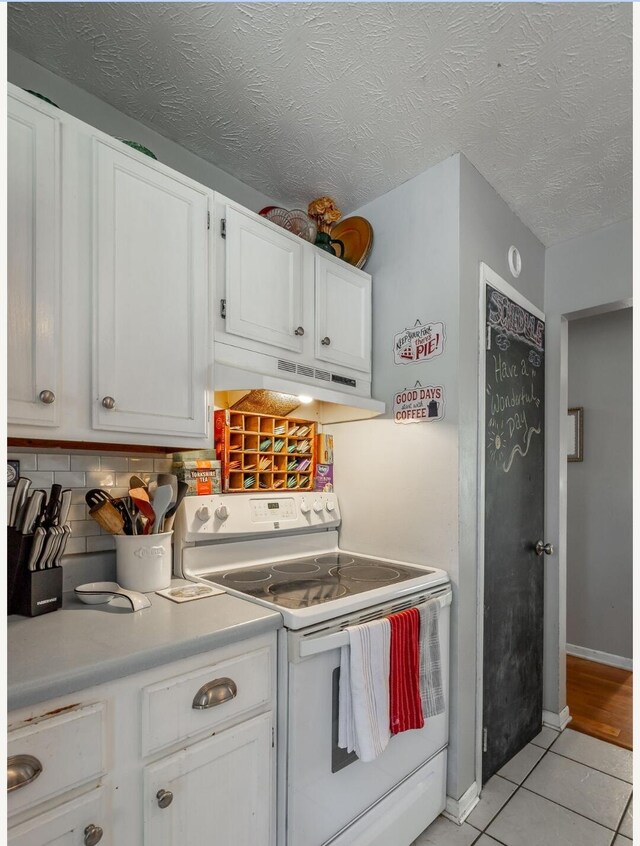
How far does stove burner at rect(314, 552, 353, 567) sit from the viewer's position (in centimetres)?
203

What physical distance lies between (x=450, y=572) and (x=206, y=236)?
4.91 feet

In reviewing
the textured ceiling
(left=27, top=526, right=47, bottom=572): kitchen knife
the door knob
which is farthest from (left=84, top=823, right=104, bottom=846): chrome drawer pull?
the textured ceiling

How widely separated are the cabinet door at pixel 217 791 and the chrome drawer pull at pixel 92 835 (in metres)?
0.10

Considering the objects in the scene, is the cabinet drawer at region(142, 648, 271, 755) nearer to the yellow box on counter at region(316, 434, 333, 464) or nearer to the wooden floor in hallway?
the yellow box on counter at region(316, 434, 333, 464)

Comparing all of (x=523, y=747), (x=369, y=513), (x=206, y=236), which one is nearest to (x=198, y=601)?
(x=369, y=513)

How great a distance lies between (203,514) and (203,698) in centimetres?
69

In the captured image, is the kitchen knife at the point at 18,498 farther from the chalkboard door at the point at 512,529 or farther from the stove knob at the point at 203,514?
the chalkboard door at the point at 512,529

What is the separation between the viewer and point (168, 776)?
3.54 feet

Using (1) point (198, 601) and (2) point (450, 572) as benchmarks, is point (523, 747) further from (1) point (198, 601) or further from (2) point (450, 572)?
(1) point (198, 601)

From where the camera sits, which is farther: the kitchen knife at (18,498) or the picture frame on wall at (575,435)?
the picture frame on wall at (575,435)

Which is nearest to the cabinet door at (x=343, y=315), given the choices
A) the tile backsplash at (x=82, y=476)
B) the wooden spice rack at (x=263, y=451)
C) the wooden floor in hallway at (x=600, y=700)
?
the wooden spice rack at (x=263, y=451)

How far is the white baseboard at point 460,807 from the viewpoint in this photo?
1798 mm

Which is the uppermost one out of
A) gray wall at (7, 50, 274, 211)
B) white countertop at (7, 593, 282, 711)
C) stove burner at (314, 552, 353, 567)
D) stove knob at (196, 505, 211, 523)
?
gray wall at (7, 50, 274, 211)

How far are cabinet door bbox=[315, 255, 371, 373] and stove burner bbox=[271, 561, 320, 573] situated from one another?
837 millimetres
